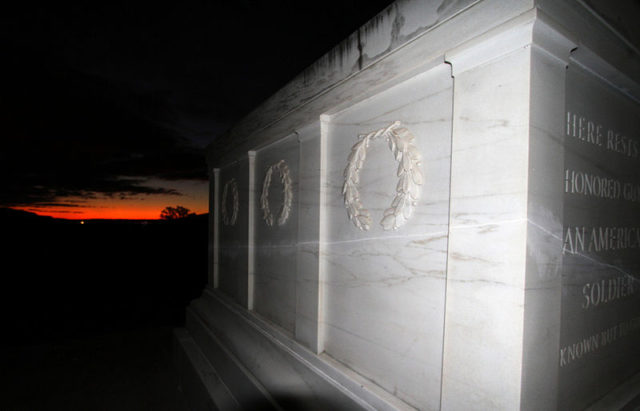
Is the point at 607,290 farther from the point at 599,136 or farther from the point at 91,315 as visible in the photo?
the point at 91,315

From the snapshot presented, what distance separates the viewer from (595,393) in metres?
1.98

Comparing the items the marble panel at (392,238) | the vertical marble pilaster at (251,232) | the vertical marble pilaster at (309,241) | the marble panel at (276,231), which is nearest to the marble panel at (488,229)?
the marble panel at (392,238)

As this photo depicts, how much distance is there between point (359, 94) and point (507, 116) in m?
1.09

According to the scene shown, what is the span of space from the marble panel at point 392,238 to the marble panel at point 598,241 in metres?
0.67

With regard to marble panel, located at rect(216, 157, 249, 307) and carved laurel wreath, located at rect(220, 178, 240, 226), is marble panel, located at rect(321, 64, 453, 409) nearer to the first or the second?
marble panel, located at rect(216, 157, 249, 307)

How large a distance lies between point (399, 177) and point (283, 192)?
1613 mm

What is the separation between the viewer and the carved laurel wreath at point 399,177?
1856mm

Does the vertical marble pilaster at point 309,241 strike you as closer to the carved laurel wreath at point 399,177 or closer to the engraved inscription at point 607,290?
the carved laurel wreath at point 399,177

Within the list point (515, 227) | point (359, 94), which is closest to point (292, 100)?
point (359, 94)

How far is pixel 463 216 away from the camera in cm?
154

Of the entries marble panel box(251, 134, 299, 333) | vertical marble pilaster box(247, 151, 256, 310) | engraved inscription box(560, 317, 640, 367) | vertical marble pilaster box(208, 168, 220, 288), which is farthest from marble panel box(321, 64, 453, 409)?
vertical marble pilaster box(208, 168, 220, 288)

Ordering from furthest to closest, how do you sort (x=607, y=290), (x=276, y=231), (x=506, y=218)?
1. (x=276, y=231)
2. (x=607, y=290)
3. (x=506, y=218)

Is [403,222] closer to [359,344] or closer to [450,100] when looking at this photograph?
[450,100]

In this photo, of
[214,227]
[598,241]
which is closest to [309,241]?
[598,241]
